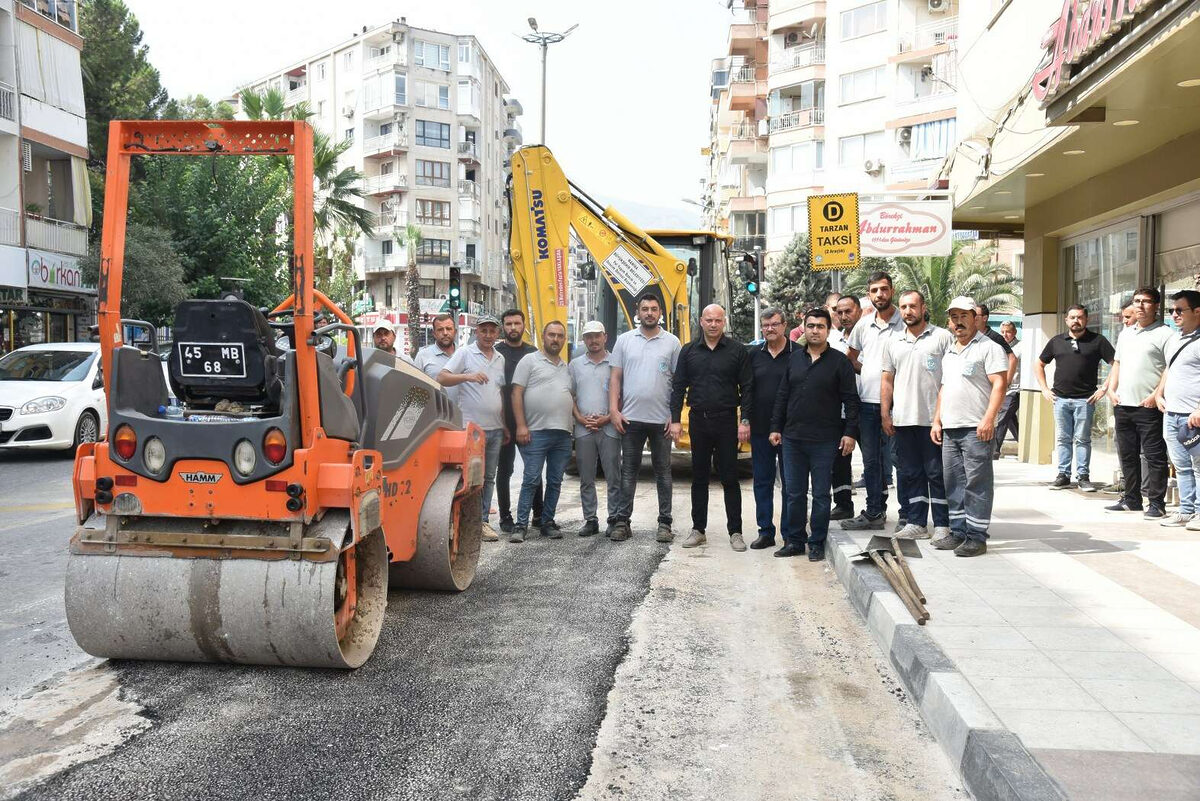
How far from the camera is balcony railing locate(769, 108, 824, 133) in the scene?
47.8 metres

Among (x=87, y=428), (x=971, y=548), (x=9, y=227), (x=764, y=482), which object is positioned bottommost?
(x=971, y=548)

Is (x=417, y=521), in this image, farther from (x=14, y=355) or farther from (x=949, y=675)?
(x=14, y=355)

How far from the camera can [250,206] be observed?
25.0 meters

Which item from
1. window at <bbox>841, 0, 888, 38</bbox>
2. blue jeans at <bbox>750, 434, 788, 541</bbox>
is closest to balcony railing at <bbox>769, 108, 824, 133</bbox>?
window at <bbox>841, 0, 888, 38</bbox>

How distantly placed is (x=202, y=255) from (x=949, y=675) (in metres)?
23.6

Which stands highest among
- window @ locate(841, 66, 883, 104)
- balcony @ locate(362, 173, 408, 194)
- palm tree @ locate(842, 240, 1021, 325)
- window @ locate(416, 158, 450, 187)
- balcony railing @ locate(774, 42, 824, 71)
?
balcony railing @ locate(774, 42, 824, 71)

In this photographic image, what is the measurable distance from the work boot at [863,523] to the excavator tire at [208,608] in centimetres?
518

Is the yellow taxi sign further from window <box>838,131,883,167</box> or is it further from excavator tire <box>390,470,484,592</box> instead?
window <box>838,131,883,167</box>

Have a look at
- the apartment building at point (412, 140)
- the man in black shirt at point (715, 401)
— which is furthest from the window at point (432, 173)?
the man in black shirt at point (715, 401)

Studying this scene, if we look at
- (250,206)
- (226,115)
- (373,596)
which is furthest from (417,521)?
(226,115)

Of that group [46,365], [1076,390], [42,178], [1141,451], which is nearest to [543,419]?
[1141,451]

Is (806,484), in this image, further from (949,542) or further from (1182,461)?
(1182,461)

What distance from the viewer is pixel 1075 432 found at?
11500 millimetres

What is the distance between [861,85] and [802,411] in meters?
39.7
